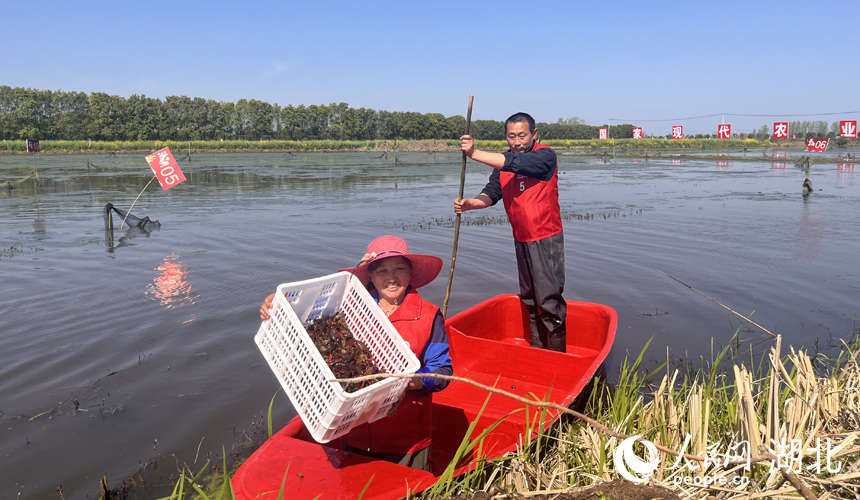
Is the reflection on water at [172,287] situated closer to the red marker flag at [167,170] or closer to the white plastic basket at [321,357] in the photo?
the red marker flag at [167,170]

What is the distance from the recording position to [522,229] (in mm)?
5074

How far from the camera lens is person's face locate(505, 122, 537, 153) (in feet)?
15.8

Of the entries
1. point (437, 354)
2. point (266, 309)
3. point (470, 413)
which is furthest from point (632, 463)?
point (266, 309)

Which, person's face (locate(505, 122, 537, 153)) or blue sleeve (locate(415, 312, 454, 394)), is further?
person's face (locate(505, 122, 537, 153))

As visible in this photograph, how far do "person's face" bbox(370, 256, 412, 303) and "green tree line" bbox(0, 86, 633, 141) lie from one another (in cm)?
9554

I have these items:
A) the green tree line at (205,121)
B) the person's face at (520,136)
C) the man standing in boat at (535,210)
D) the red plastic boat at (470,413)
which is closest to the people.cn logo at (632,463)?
the red plastic boat at (470,413)

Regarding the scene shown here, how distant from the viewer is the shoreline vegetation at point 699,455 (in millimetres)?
2572

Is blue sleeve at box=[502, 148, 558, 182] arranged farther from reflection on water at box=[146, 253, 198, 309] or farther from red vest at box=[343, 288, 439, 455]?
reflection on water at box=[146, 253, 198, 309]

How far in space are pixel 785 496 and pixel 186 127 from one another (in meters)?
109

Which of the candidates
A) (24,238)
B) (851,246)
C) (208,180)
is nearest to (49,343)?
(24,238)

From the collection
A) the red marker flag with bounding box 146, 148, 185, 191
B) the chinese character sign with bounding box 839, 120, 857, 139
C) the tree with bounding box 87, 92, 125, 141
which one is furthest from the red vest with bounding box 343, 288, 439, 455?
the tree with bounding box 87, 92, 125, 141

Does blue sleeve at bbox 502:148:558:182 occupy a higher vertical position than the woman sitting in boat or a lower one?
higher

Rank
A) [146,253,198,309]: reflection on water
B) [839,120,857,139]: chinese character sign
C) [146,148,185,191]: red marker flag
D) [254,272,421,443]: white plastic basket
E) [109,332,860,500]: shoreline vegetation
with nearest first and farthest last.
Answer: [254,272,421,443]: white plastic basket → [109,332,860,500]: shoreline vegetation → [146,253,198,309]: reflection on water → [146,148,185,191]: red marker flag → [839,120,857,139]: chinese character sign

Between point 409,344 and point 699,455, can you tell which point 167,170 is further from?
point 699,455
